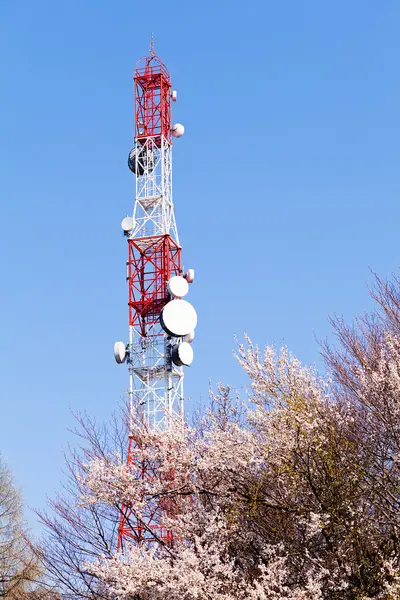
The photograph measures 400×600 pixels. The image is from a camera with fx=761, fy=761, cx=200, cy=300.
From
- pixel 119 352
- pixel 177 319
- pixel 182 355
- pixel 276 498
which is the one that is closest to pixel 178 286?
pixel 177 319

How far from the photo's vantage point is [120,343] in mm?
21797

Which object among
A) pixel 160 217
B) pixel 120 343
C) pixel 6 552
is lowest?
pixel 6 552

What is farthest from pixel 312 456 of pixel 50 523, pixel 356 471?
pixel 50 523

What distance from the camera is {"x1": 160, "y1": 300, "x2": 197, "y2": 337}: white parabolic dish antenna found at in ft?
67.9

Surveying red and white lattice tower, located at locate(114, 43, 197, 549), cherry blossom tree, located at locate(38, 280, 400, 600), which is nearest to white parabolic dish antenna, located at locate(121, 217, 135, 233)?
red and white lattice tower, located at locate(114, 43, 197, 549)

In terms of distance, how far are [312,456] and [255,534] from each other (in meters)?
1.47

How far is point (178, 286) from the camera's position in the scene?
21297mm

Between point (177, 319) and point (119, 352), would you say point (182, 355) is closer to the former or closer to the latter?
point (177, 319)

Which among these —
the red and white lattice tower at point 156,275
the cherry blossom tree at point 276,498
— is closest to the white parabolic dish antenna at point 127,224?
the red and white lattice tower at point 156,275

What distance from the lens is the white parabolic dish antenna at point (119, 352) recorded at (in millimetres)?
21719

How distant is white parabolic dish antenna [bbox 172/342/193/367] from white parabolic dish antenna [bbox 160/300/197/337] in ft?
1.53

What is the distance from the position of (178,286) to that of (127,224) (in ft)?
9.60

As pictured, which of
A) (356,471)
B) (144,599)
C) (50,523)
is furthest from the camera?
(50,523)

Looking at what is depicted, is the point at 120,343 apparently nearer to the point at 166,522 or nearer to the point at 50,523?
the point at 50,523
